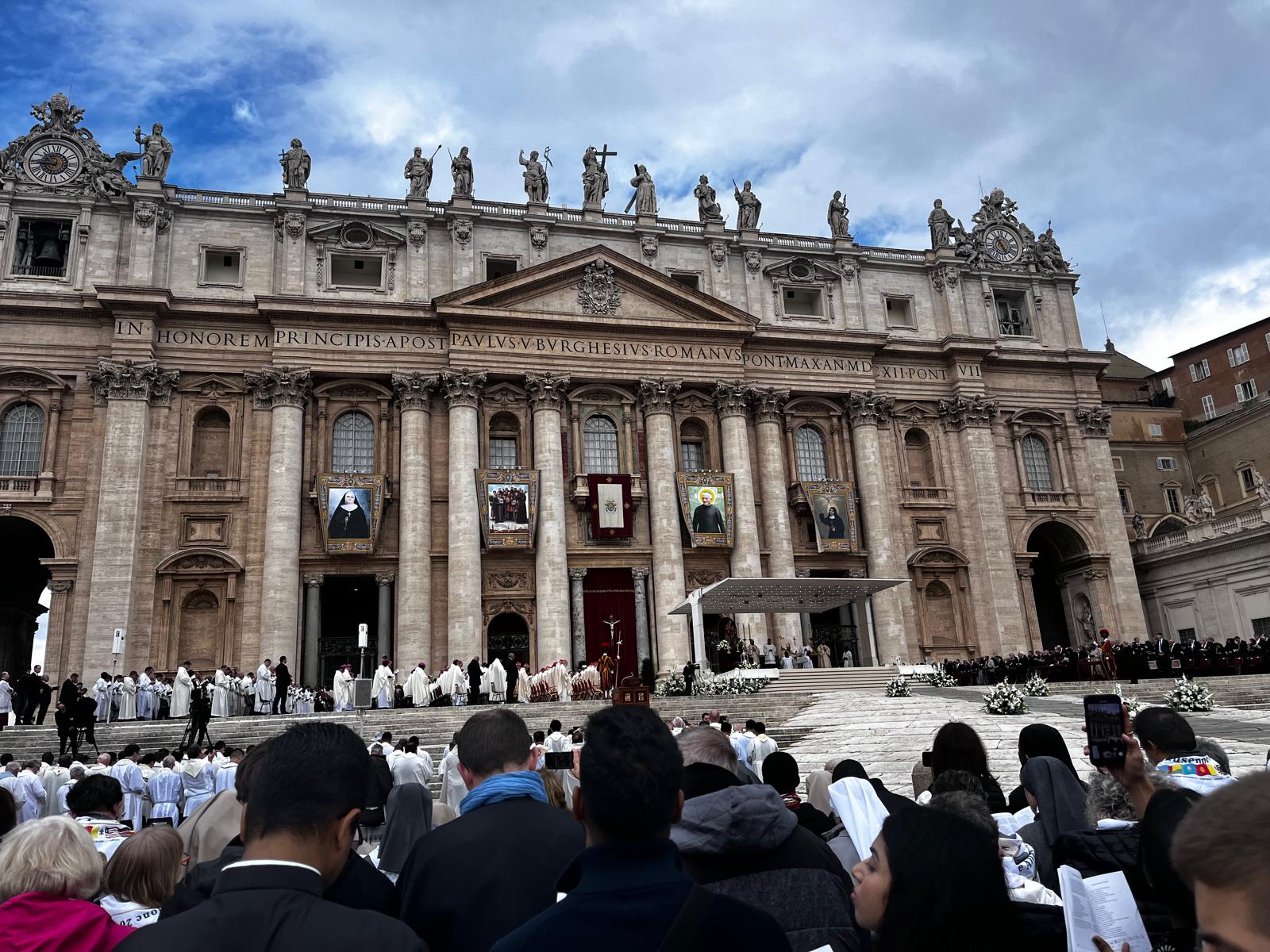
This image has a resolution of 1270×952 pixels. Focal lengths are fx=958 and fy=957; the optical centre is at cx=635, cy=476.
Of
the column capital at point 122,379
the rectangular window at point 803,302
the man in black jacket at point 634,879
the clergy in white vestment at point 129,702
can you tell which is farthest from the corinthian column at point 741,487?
the man in black jacket at point 634,879

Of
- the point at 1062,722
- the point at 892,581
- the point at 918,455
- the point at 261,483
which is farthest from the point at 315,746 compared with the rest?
the point at 918,455

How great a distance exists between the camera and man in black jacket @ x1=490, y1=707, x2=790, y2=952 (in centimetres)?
255

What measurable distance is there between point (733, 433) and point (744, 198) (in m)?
11.6

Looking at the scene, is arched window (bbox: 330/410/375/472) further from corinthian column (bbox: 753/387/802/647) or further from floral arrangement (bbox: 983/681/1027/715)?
floral arrangement (bbox: 983/681/1027/715)

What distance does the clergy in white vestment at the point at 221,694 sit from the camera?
27844 mm

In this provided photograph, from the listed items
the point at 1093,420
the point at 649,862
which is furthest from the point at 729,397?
the point at 649,862

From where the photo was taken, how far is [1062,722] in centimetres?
2055

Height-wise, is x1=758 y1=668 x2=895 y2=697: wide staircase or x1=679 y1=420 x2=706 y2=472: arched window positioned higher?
x1=679 y1=420 x2=706 y2=472: arched window

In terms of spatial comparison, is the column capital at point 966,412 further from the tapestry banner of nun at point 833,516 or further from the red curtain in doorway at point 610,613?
the red curtain in doorway at point 610,613

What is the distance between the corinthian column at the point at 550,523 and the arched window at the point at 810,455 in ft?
33.9

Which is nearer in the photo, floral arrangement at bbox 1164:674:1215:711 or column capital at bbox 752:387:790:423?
floral arrangement at bbox 1164:674:1215:711

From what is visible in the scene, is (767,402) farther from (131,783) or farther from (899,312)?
(131,783)

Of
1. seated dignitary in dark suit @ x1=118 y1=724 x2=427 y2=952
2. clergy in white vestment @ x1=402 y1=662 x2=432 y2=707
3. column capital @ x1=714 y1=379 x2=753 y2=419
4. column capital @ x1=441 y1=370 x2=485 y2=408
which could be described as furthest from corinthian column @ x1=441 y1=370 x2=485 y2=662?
seated dignitary in dark suit @ x1=118 y1=724 x2=427 y2=952

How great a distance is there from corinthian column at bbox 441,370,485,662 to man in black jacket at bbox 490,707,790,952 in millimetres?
31044
